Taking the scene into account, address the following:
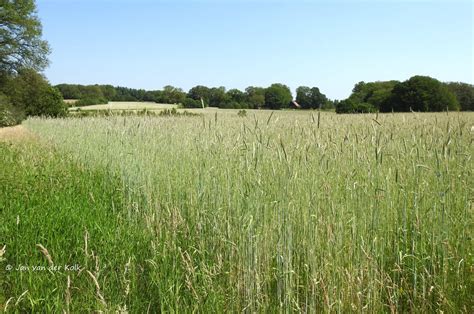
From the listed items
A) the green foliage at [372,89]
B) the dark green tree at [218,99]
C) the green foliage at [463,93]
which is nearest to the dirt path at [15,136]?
the dark green tree at [218,99]

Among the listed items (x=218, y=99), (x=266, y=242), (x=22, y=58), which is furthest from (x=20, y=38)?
(x=266, y=242)

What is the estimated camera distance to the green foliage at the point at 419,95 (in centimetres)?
4216

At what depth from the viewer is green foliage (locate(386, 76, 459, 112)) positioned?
138ft

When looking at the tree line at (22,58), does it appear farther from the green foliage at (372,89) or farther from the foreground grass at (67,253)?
the green foliage at (372,89)

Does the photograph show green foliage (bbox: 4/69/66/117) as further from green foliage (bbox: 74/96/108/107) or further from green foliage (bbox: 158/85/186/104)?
green foliage (bbox: 74/96/108/107)

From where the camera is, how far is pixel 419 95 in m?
42.4

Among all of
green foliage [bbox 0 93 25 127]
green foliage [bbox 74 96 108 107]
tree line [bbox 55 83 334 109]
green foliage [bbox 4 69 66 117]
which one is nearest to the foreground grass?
green foliage [bbox 0 93 25 127]

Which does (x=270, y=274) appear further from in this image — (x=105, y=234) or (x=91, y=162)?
(x=91, y=162)

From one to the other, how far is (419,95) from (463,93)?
45.4 ft

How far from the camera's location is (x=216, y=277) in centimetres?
249

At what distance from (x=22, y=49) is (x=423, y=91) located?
133 feet

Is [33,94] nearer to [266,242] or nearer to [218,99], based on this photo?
[218,99]

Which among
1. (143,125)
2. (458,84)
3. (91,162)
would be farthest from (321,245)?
(458,84)

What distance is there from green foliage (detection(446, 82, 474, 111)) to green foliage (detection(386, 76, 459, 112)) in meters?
5.12
